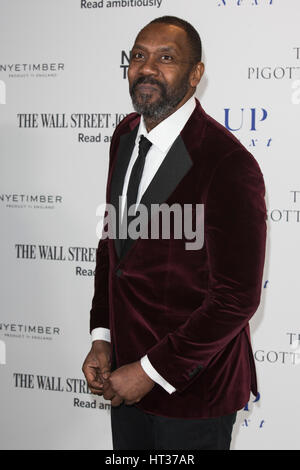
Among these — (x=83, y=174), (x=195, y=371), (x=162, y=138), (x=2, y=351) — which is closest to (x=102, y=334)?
(x=195, y=371)

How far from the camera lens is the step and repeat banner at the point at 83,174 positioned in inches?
83.9

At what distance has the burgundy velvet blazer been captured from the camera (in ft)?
4.23

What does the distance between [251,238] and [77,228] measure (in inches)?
49.4

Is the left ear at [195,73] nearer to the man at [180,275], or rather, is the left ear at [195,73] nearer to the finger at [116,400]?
the man at [180,275]

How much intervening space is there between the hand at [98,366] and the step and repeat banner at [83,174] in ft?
2.78

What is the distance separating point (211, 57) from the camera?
85.5 inches

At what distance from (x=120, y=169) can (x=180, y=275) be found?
1.25ft

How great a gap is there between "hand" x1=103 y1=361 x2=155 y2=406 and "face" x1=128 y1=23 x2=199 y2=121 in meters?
0.66

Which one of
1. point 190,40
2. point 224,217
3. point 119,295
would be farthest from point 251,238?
point 190,40

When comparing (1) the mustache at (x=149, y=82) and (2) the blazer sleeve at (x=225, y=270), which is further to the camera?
(1) the mustache at (x=149, y=82)

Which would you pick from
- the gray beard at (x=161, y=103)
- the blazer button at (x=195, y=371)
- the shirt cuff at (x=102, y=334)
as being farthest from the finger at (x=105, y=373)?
the gray beard at (x=161, y=103)

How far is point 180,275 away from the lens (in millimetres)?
1376

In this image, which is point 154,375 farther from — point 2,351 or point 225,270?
point 2,351
